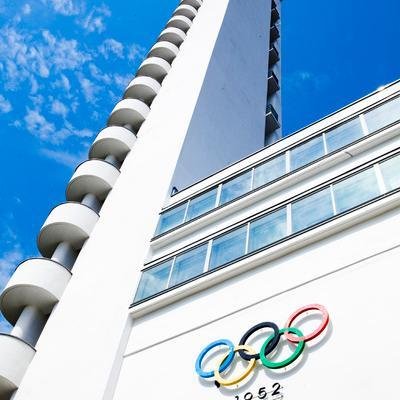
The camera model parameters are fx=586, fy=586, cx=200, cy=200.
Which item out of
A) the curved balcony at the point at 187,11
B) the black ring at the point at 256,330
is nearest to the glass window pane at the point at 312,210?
the black ring at the point at 256,330

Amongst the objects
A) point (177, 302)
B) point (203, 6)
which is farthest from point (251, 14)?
point (177, 302)

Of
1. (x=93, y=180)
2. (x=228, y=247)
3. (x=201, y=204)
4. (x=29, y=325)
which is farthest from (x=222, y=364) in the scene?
(x=93, y=180)

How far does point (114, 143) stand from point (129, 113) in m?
2.81

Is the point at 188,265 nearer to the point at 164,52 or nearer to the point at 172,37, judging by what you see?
the point at 164,52

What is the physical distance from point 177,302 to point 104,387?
9.52 ft

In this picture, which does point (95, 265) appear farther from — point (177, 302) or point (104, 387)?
point (104, 387)

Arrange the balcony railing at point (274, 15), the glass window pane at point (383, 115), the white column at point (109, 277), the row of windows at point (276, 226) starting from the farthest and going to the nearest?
the balcony railing at point (274, 15), the glass window pane at point (383, 115), the white column at point (109, 277), the row of windows at point (276, 226)

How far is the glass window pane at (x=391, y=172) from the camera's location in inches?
527

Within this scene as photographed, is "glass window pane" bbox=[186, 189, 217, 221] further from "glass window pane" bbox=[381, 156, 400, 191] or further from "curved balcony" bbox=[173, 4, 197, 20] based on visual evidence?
"curved balcony" bbox=[173, 4, 197, 20]

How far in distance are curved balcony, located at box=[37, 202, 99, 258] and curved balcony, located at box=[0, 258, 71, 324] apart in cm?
213

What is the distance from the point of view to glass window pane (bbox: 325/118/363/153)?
1673cm

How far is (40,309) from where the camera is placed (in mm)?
19172

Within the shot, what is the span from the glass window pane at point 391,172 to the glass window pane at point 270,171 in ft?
12.9

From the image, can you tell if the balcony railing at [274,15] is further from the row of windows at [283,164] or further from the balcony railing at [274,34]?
the row of windows at [283,164]
